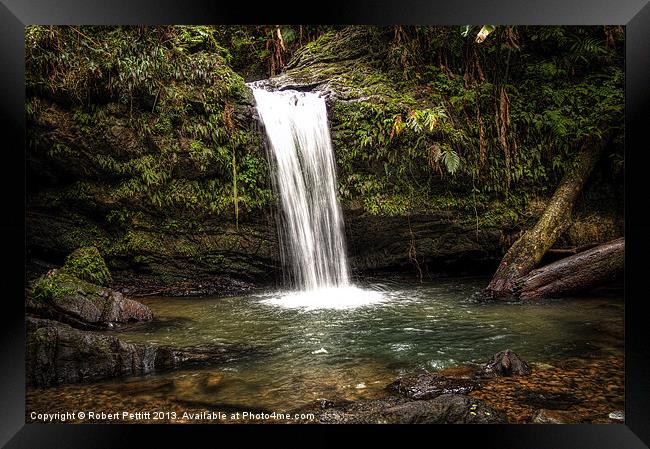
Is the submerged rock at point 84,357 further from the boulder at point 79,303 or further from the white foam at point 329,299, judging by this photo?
the white foam at point 329,299

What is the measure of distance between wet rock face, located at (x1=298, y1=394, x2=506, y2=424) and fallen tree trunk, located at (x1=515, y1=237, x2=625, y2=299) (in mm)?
3662

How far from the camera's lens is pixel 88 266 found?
575 cm

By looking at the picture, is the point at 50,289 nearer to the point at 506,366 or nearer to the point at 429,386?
the point at 429,386

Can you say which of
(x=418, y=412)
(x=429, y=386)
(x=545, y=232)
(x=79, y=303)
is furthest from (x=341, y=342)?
(x=545, y=232)

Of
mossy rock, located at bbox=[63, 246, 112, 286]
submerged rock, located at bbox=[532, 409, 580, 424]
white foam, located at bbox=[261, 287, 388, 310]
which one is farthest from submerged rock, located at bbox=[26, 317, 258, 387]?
submerged rock, located at bbox=[532, 409, 580, 424]

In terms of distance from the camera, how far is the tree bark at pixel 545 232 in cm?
616

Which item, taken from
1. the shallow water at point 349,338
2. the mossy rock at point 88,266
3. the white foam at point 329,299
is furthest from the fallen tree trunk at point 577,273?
the mossy rock at point 88,266

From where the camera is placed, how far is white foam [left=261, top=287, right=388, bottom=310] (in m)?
5.73

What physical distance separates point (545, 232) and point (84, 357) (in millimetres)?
6798

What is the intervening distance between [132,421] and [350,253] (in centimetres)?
500
